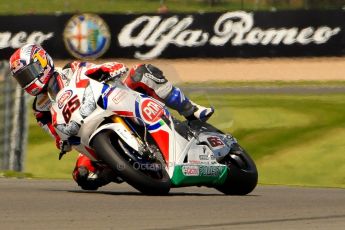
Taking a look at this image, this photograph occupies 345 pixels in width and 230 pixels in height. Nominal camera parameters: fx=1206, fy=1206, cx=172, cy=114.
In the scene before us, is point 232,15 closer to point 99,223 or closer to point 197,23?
point 197,23

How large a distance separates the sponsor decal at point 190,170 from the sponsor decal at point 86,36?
2745cm

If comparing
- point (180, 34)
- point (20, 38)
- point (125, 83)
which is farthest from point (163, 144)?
point (20, 38)

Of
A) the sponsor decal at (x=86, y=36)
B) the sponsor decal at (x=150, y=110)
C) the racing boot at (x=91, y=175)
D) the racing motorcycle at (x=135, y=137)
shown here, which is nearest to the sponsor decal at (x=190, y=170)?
the racing motorcycle at (x=135, y=137)

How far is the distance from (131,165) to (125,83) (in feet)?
3.54

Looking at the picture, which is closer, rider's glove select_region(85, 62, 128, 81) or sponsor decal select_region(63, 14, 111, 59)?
rider's glove select_region(85, 62, 128, 81)

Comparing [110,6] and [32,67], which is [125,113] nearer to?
[32,67]

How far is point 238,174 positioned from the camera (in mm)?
12828

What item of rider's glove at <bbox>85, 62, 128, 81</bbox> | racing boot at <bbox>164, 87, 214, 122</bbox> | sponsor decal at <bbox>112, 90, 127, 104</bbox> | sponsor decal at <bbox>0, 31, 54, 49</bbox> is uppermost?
rider's glove at <bbox>85, 62, 128, 81</bbox>

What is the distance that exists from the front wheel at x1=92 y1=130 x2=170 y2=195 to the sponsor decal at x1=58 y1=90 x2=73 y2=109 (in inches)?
21.9

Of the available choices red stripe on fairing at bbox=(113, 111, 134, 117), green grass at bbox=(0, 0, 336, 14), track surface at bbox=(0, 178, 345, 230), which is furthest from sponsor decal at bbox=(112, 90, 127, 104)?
green grass at bbox=(0, 0, 336, 14)

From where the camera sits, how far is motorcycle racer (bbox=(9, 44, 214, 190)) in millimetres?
12367

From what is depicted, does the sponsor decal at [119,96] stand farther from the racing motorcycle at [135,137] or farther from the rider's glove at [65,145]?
the rider's glove at [65,145]

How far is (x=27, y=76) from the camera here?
1237cm

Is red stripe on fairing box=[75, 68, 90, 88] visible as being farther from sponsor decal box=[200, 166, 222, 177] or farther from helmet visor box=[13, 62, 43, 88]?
sponsor decal box=[200, 166, 222, 177]
